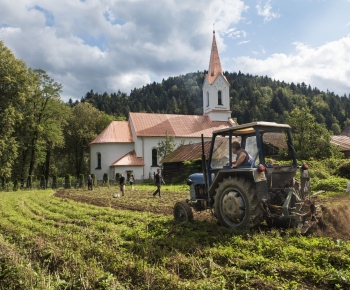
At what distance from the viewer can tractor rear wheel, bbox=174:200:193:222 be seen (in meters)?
8.22

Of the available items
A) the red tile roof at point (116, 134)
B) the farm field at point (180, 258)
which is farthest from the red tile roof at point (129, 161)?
the farm field at point (180, 258)

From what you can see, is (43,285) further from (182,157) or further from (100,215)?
(182,157)

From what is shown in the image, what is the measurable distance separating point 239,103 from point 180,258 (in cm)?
9220

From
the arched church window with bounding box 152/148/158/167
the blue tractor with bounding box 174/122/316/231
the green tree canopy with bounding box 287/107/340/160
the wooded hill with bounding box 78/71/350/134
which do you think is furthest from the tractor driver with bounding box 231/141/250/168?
the wooded hill with bounding box 78/71/350/134

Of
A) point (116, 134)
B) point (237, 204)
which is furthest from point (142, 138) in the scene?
point (237, 204)

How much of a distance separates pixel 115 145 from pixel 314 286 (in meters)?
40.5

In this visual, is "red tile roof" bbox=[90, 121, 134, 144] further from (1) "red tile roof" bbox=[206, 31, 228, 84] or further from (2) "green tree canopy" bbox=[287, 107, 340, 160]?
(2) "green tree canopy" bbox=[287, 107, 340, 160]

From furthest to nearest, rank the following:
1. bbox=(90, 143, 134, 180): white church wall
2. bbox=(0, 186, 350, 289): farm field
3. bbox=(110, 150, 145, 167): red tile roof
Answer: bbox=(90, 143, 134, 180): white church wall
bbox=(110, 150, 145, 167): red tile roof
bbox=(0, 186, 350, 289): farm field

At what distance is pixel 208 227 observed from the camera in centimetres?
743

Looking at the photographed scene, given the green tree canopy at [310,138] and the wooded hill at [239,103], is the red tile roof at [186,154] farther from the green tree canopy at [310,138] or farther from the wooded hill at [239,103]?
the wooded hill at [239,103]

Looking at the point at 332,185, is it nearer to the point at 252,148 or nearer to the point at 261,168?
the point at 252,148

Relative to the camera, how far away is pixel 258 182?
21.2 ft

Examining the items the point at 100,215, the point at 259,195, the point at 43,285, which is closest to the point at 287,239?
the point at 259,195

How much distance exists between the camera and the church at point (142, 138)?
4188cm
